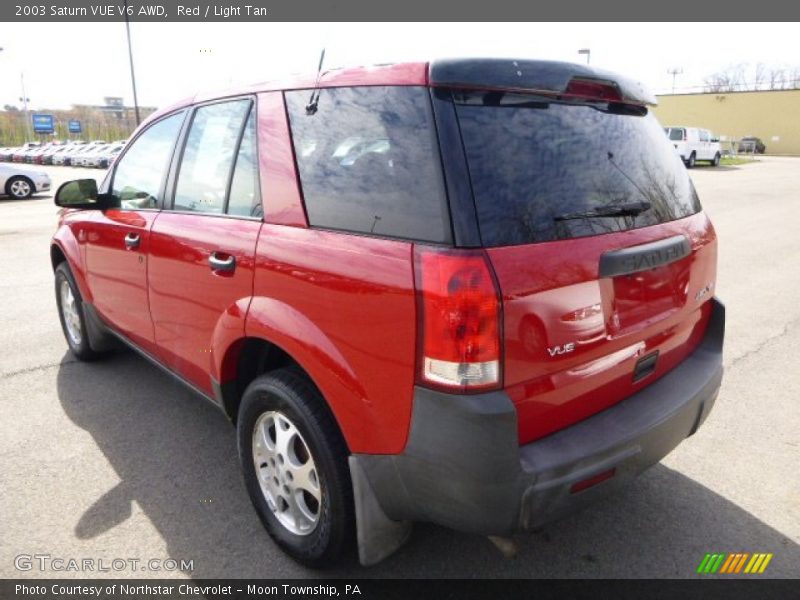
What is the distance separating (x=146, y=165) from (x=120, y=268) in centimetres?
62

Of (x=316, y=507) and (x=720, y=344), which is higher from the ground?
(x=720, y=344)

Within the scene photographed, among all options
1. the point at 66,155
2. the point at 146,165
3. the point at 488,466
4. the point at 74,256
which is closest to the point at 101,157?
the point at 66,155

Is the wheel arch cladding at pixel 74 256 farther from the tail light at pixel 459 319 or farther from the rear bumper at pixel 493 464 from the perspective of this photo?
the tail light at pixel 459 319

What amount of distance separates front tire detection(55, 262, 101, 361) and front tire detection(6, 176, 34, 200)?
16.9 meters

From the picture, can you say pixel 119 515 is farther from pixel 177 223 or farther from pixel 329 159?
pixel 329 159

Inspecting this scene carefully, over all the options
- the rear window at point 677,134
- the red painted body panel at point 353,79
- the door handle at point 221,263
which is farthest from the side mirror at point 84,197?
the rear window at point 677,134

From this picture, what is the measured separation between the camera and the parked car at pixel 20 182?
59.8 ft


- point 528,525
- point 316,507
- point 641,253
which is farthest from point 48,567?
point 641,253

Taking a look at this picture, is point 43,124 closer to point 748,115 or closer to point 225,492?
point 748,115

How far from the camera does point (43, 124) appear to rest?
64.6 meters

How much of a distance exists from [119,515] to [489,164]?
2.26 metres

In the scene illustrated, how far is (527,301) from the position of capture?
68.1 inches

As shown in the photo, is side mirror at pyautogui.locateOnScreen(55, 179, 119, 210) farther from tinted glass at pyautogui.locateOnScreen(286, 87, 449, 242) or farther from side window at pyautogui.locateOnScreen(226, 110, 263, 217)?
tinted glass at pyautogui.locateOnScreen(286, 87, 449, 242)

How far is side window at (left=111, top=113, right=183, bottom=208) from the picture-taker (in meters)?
3.19
